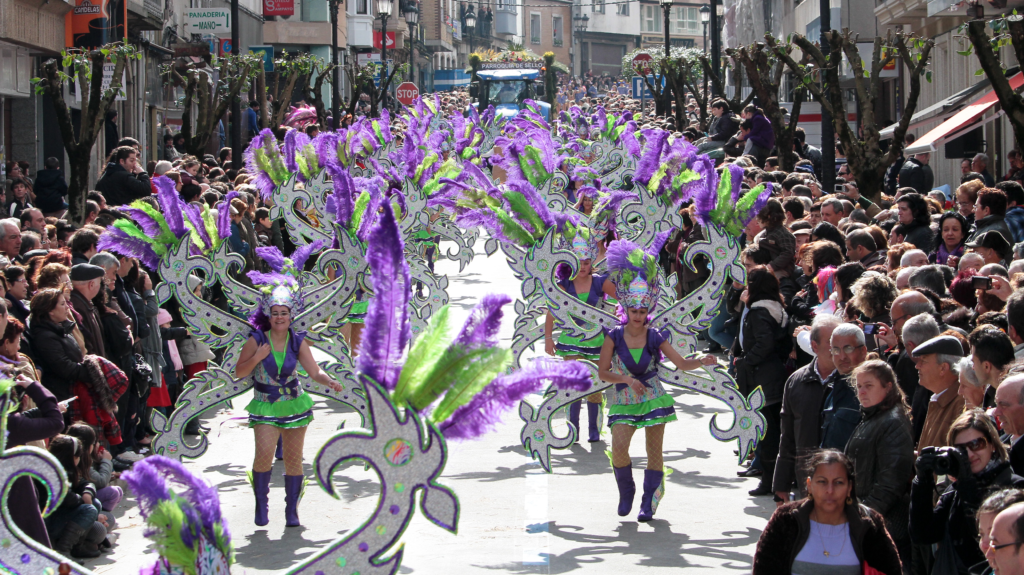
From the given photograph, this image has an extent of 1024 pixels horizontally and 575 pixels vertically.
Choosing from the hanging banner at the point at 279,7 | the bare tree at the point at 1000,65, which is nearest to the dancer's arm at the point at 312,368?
the bare tree at the point at 1000,65

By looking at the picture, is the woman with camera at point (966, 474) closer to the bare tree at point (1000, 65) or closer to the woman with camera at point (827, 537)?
the woman with camera at point (827, 537)

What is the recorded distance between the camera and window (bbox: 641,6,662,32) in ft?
387

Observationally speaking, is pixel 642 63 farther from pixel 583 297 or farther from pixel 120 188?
pixel 583 297

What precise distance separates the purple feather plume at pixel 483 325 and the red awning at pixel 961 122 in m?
14.7

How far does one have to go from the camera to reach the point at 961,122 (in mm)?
18094

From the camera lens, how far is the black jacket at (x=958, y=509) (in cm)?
490

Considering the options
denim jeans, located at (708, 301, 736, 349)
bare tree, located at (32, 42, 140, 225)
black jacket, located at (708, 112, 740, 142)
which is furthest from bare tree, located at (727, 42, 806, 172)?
bare tree, located at (32, 42, 140, 225)

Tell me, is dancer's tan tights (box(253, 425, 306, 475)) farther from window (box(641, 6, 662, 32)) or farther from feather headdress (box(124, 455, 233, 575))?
window (box(641, 6, 662, 32))

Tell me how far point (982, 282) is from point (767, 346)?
6.16ft

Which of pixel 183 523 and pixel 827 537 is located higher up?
pixel 183 523

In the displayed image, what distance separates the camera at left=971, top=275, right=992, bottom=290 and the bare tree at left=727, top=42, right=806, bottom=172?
10.5 metres

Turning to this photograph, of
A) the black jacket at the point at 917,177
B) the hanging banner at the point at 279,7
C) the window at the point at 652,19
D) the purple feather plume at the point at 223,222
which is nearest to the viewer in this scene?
the purple feather plume at the point at 223,222

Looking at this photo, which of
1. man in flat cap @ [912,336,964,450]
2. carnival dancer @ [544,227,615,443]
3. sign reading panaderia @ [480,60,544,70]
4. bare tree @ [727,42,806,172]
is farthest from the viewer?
sign reading panaderia @ [480,60,544,70]

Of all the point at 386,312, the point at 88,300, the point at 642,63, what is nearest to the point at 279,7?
the point at 642,63
